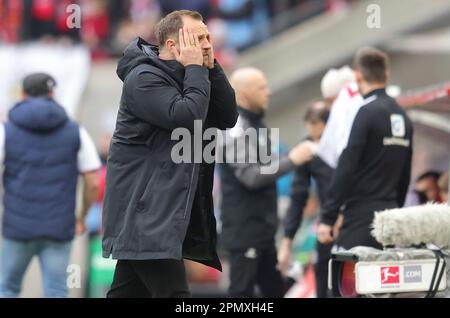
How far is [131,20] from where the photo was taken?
1709cm

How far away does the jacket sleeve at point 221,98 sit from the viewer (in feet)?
20.8

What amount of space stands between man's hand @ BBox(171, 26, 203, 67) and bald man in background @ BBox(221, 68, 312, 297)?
256cm

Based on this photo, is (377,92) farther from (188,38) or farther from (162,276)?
(162,276)

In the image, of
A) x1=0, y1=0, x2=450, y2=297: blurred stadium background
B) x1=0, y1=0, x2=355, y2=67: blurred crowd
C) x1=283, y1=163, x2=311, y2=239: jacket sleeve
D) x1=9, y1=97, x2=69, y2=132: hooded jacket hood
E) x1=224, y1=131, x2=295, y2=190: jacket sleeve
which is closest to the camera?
x1=224, y1=131, x2=295, y2=190: jacket sleeve

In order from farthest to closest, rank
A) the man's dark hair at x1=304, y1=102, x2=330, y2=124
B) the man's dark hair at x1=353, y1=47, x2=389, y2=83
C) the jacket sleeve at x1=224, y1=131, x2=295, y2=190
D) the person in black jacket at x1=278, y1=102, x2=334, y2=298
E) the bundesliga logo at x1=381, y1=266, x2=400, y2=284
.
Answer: the man's dark hair at x1=304, y1=102, x2=330, y2=124 → the person in black jacket at x1=278, y1=102, x2=334, y2=298 → the jacket sleeve at x1=224, y1=131, x2=295, y2=190 → the man's dark hair at x1=353, y1=47, x2=389, y2=83 → the bundesliga logo at x1=381, y1=266, x2=400, y2=284

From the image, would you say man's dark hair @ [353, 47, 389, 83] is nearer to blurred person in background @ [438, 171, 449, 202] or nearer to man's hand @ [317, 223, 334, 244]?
man's hand @ [317, 223, 334, 244]

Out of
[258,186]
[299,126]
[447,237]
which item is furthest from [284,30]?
[447,237]

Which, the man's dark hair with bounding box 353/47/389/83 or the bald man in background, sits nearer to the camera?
the man's dark hair with bounding box 353/47/389/83

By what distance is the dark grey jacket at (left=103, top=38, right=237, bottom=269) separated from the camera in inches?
238

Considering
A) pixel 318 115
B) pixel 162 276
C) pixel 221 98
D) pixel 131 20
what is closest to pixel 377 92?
pixel 318 115

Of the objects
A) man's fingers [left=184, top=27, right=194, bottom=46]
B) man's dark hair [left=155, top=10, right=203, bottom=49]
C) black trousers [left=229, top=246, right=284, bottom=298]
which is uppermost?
man's dark hair [left=155, top=10, right=203, bottom=49]

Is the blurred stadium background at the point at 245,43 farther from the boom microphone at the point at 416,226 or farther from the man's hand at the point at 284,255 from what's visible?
the boom microphone at the point at 416,226

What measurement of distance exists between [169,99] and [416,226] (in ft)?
5.71

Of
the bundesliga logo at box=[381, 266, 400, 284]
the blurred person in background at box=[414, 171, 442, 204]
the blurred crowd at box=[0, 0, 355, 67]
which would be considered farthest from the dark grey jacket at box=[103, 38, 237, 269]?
the blurred crowd at box=[0, 0, 355, 67]
